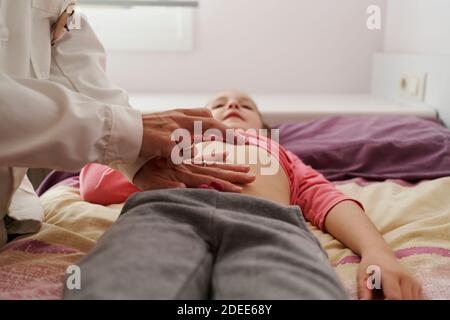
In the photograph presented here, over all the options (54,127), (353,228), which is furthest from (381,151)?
(54,127)

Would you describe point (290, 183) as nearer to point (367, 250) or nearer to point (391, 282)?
point (367, 250)

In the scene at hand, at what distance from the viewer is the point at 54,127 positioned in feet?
2.40

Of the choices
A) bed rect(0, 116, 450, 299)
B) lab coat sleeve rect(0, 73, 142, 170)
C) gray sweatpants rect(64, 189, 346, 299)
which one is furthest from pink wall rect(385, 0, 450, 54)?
lab coat sleeve rect(0, 73, 142, 170)

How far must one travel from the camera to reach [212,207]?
83cm

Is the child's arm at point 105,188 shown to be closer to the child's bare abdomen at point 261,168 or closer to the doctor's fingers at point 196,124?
the child's bare abdomen at point 261,168

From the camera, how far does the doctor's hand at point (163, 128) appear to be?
2.74 feet

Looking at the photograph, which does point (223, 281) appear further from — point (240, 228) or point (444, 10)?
point (444, 10)

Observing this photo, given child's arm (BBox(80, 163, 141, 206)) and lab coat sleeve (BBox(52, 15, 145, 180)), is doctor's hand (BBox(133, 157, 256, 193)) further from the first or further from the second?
child's arm (BBox(80, 163, 141, 206))

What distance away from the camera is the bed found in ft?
2.72

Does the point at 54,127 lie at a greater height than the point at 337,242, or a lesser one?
greater

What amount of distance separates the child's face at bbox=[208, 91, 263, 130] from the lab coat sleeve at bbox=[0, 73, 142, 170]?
67 centimetres

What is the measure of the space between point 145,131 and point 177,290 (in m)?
0.29

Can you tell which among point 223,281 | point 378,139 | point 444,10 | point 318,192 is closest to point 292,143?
point 378,139

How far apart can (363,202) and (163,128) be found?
0.56 meters
